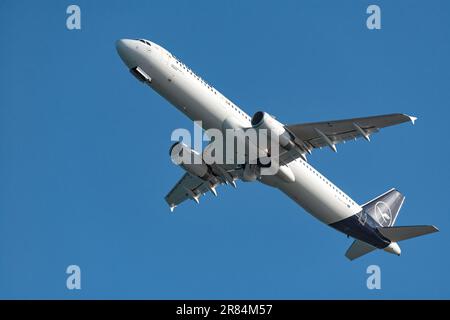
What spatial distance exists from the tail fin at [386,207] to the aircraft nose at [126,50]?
750 inches

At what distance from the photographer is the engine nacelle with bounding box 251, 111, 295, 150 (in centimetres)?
4009

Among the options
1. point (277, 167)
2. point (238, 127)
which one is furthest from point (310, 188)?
point (238, 127)

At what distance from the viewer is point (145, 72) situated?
1619 inches

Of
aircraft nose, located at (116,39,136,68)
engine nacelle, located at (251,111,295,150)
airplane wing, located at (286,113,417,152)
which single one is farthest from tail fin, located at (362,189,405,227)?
aircraft nose, located at (116,39,136,68)

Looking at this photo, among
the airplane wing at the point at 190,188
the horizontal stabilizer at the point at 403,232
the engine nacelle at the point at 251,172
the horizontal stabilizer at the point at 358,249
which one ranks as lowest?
the horizontal stabilizer at the point at 358,249

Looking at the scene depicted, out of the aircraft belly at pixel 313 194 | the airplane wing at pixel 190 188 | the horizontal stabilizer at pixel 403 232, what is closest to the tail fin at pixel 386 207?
the horizontal stabilizer at pixel 403 232

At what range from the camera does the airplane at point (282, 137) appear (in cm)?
4053

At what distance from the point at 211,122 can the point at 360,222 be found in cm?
1272

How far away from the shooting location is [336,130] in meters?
40.6

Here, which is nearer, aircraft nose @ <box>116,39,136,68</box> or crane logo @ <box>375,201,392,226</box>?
aircraft nose @ <box>116,39,136,68</box>

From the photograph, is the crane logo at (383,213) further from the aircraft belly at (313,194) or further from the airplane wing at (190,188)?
the airplane wing at (190,188)

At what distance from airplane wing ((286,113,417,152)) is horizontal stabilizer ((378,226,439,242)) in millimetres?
8467

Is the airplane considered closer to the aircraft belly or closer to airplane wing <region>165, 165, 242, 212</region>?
the aircraft belly

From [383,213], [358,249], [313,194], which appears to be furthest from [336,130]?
[383,213]
